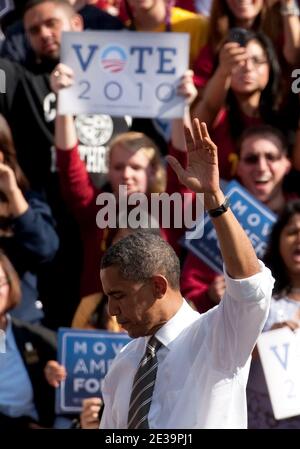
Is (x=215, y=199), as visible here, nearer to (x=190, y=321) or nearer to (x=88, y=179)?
(x=190, y=321)

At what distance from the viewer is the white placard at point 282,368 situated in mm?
5211

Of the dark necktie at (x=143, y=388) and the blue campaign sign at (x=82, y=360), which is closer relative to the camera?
the dark necktie at (x=143, y=388)

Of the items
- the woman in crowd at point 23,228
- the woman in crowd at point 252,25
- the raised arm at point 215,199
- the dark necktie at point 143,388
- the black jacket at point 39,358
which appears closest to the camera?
the raised arm at point 215,199

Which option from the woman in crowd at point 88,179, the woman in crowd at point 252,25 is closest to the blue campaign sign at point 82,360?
the woman in crowd at point 88,179

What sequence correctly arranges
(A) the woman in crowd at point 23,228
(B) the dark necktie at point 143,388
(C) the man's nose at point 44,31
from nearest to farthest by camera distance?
(B) the dark necktie at point 143,388 → (A) the woman in crowd at point 23,228 → (C) the man's nose at point 44,31

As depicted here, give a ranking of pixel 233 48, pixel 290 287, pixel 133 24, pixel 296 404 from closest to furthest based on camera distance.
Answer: pixel 296 404, pixel 290 287, pixel 233 48, pixel 133 24

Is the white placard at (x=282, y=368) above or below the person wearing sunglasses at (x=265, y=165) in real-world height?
below

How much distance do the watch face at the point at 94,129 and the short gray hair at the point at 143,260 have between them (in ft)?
8.21

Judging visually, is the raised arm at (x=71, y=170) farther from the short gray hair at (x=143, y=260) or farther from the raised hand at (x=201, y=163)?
the raised hand at (x=201, y=163)

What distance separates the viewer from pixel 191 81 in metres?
6.32

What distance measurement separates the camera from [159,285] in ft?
13.4

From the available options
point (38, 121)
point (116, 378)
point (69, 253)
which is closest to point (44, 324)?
point (69, 253)

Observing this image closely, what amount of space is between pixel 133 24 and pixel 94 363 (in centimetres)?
204
